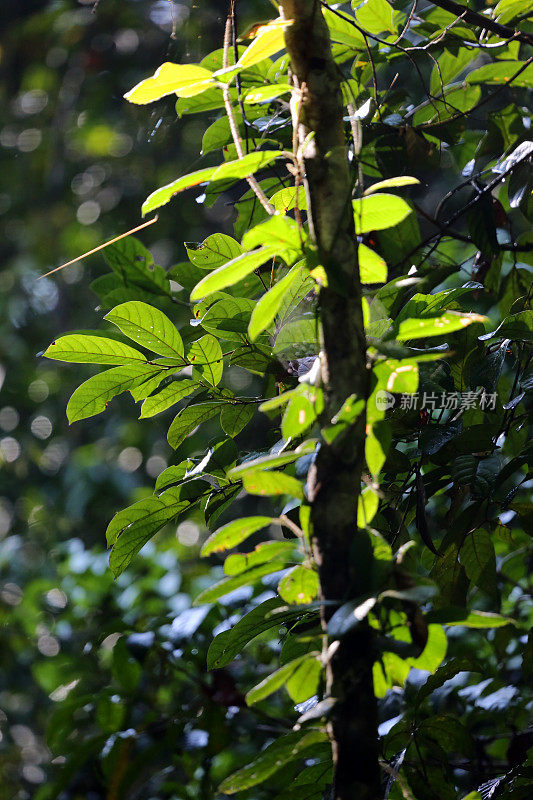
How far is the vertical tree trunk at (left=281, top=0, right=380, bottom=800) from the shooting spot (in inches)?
13.8

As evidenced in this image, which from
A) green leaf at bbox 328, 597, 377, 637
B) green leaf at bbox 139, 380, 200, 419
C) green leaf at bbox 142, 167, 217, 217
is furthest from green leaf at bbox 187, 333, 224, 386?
green leaf at bbox 328, 597, 377, 637

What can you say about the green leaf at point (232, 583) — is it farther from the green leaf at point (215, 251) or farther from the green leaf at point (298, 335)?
the green leaf at point (215, 251)

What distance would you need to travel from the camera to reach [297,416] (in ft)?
1.20

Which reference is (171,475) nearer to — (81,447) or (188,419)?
(188,419)

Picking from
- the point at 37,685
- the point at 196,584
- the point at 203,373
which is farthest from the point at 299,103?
the point at 37,685

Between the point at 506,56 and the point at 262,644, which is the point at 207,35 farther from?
the point at 262,644

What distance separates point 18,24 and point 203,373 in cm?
253

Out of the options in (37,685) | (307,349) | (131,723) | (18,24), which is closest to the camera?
(307,349)

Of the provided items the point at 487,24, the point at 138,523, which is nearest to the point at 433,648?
the point at 138,523

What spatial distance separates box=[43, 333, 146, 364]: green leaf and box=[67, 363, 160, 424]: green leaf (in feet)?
0.04

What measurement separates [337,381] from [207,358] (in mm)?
227

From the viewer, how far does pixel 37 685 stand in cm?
199

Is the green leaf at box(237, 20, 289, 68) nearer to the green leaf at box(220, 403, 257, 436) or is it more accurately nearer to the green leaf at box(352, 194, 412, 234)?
the green leaf at box(352, 194, 412, 234)

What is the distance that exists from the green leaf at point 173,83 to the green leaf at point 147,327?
166 millimetres
